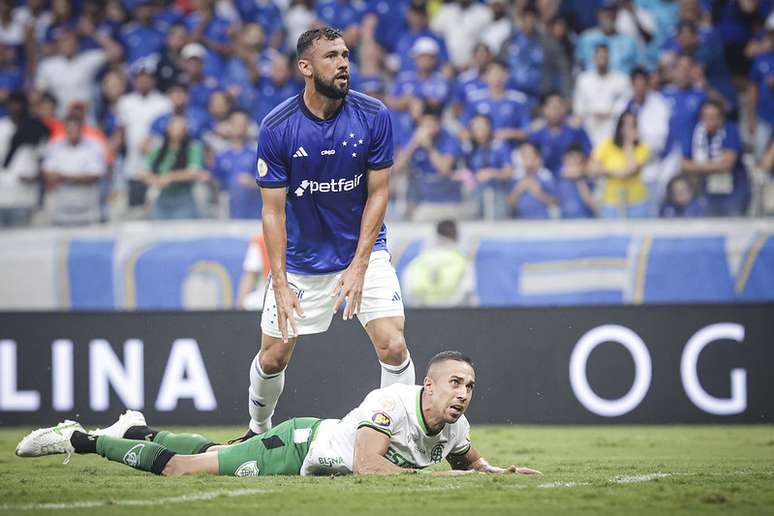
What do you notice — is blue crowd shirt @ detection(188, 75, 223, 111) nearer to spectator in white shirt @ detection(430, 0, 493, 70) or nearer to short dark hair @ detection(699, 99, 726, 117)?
spectator in white shirt @ detection(430, 0, 493, 70)

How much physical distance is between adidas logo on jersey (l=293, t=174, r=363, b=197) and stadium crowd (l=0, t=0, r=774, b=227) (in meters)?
5.09

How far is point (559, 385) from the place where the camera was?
11367mm

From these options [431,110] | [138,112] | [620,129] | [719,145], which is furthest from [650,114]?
[138,112]

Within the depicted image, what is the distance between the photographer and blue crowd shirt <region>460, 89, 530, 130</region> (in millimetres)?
14312

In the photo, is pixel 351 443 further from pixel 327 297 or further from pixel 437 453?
pixel 327 297

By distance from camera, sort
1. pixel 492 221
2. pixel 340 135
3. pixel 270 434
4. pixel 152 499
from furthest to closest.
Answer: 1. pixel 492 221
2. pixel 340 135
3. pixel 270 434
4. pixel 152 499

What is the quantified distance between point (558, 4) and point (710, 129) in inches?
135

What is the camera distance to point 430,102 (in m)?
14.5

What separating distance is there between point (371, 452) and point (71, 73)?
10.6 metres

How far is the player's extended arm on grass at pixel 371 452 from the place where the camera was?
6637 mm

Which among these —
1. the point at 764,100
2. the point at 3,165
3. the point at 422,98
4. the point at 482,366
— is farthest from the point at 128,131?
the point at 764,100

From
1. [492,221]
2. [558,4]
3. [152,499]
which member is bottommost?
[152,499]

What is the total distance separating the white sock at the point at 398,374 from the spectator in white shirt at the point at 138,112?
299 inches

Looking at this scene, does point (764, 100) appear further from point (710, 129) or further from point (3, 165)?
point (3, 165)
